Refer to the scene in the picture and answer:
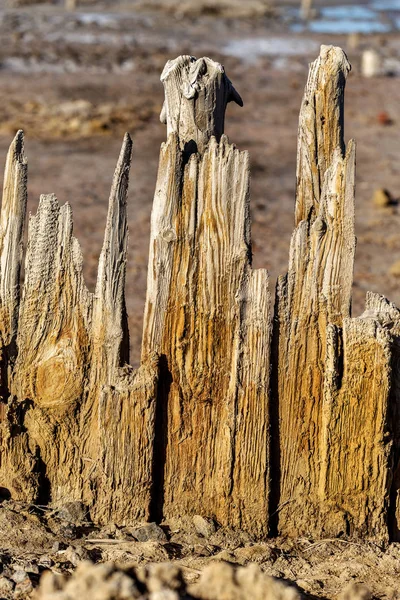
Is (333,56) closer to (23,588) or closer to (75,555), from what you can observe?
(75,555)

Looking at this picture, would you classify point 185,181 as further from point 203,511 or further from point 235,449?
point 203,511

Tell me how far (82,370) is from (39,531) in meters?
0.63

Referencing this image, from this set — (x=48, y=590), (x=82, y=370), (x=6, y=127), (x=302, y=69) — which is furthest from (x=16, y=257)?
(x=302, y=69)

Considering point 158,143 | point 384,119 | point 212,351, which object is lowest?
point 212,351

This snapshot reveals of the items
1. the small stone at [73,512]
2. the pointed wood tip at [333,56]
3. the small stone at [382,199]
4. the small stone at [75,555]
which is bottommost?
the small stone at [75,555]

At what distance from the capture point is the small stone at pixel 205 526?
338cm

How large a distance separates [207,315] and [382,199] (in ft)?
22.0

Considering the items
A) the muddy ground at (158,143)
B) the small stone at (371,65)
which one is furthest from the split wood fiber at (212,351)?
the small stone at (371,65)

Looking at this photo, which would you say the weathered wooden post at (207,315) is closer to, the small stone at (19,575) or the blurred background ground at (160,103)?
the small stone at (19,575)

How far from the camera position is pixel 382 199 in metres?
9.62

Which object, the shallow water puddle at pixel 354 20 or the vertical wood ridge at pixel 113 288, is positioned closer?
the vertical wood ridge at pixel 113 288

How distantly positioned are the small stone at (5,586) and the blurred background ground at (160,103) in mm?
3245

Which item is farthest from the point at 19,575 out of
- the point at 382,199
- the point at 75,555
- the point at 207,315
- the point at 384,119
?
the point at 384,119

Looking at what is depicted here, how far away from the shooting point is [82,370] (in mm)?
3395
